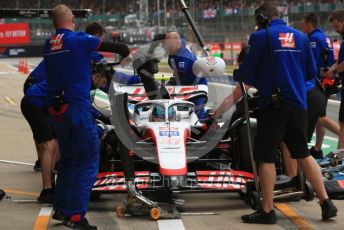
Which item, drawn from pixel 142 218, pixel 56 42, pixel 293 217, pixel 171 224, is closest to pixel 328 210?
pixel 293 217

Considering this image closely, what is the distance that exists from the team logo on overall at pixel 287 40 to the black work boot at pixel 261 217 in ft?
4.68

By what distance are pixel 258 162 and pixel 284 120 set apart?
1.40ft

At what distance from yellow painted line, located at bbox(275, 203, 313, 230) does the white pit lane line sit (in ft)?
3.23

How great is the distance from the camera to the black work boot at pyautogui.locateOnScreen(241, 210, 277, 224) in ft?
21.7

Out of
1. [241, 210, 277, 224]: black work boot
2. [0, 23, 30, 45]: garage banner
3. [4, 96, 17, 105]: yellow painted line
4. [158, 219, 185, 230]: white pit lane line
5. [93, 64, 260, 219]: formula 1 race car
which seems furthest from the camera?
[0, 23, 30, 45]: garage banner

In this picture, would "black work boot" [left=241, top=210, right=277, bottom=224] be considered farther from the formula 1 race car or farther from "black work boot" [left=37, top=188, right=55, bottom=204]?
"black work boot" [left=37, top=188, right=55, bottom=204]

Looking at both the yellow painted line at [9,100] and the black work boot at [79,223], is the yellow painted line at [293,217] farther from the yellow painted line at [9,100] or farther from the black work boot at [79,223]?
the yellow painted line at [9,100]

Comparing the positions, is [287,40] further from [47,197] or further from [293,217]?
[47,197]

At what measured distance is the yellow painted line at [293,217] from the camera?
Answer: 6.52 m

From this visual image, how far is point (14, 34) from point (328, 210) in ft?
164

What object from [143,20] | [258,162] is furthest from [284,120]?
[143,20]

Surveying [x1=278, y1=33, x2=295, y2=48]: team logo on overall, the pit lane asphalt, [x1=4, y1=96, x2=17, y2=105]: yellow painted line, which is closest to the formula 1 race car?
the pit lane asphalt

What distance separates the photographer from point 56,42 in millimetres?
6484

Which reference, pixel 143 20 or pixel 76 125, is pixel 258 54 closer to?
pixel 76 125
